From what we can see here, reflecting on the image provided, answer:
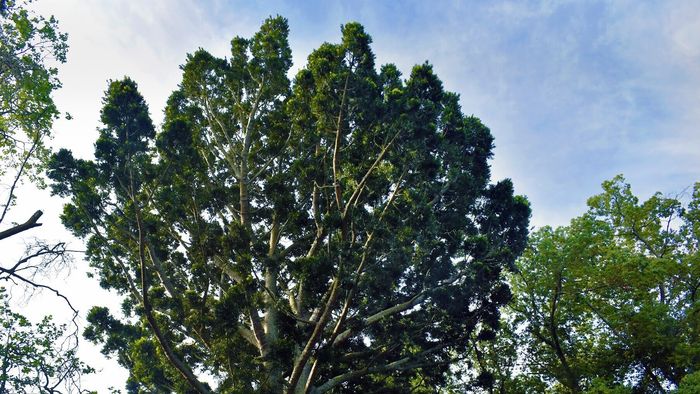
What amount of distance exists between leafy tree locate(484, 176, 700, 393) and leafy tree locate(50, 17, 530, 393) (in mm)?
5570

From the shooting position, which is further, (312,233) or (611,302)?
(611,302)

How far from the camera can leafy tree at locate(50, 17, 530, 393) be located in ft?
40.8

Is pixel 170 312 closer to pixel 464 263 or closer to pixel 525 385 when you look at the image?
pixel 464 263

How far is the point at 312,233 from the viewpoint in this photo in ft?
54.5

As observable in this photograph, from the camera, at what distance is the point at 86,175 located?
1259 centimetres

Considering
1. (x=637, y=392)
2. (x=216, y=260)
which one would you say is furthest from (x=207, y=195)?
(x=637, y=392)

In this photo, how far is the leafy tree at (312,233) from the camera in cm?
1242

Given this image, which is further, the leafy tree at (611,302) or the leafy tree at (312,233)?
the leafy tree at (611,302)

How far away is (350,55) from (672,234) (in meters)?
17.8

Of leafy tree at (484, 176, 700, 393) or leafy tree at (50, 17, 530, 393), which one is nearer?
leafy tree at (50, 17, 530, 393)

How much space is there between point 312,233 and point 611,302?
1360 cm

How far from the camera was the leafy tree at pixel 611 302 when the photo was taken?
61.6 feet

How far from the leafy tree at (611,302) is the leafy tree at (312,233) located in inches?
219

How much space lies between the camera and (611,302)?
2038 cm
